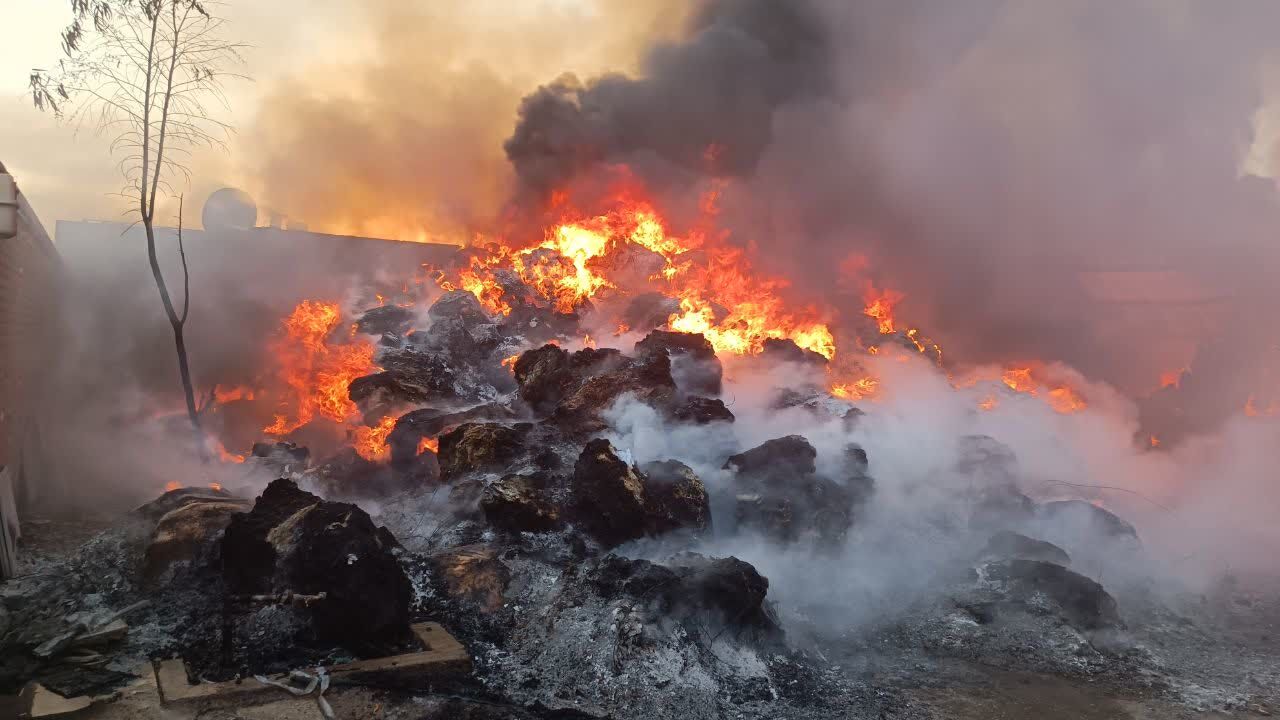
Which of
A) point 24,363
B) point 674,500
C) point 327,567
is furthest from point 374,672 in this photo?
point 24,363

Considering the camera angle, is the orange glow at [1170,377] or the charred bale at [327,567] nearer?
the charred bale at [327,567]

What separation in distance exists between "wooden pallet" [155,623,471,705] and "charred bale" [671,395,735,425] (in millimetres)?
5792

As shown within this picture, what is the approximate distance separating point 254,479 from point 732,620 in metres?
9.01

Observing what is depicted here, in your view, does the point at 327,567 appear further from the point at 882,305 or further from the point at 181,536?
the point at 882,305

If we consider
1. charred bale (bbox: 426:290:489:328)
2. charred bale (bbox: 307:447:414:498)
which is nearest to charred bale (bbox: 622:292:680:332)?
charred bale (bbox: 426:290:489:328)

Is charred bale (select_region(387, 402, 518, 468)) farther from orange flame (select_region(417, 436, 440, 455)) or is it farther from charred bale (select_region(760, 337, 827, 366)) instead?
charred bale (select_region(760, 337, 827, 366))

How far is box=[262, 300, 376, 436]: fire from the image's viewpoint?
15719 millimetres

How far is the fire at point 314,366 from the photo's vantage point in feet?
51.6

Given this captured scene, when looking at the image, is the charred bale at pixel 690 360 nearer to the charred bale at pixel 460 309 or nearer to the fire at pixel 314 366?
the charred bale at pixel 460 309

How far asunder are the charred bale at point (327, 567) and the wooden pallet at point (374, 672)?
0.95ft

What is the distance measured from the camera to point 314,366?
56.1 ft

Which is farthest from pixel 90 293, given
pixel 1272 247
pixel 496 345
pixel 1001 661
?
pixel 1272 247

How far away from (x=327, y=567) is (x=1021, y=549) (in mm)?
9089

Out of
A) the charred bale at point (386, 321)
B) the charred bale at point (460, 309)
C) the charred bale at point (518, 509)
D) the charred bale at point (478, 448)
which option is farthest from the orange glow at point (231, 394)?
the charred bale at point (518, 509)
